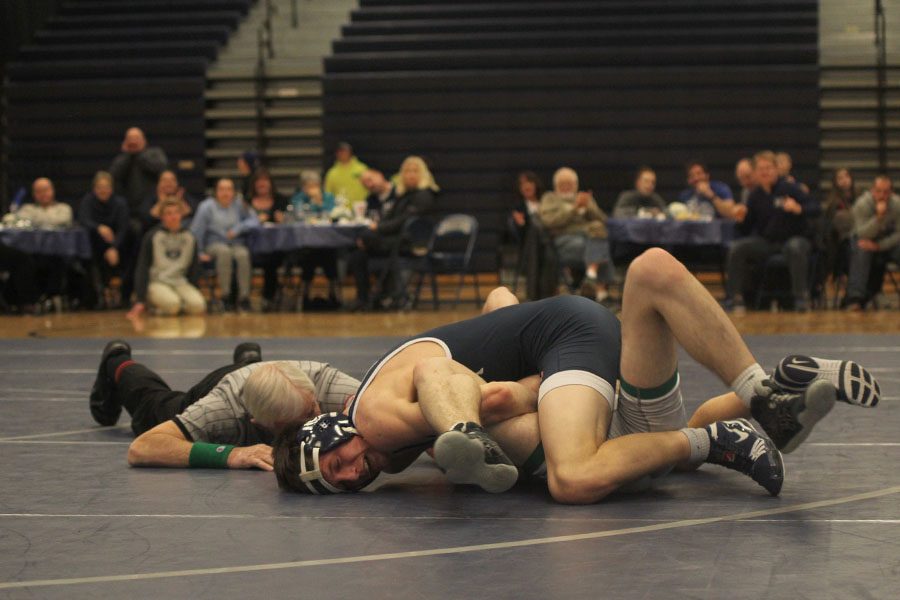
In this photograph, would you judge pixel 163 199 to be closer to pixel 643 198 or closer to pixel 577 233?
pixel 577 233

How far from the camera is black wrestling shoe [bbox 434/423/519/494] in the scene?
2.96 m

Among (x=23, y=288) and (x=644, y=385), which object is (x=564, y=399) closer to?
(x=644, y=385)

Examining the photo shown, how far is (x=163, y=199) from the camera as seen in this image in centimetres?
1147

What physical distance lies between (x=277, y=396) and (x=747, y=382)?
1.26 m

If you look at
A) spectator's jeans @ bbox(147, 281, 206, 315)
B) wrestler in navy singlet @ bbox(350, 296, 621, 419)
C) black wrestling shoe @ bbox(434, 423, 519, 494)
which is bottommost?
spectator's jeans @ bbox(147, 281, 206, 315)

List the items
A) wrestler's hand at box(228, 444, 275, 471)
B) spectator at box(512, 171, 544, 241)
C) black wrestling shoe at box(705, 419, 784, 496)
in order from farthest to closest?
spectator at box(512, 171, 544, 241), wrestler's hand at box(228, 444, 275, 471), black wrestling shoe at box(705, 419, 784, 496)

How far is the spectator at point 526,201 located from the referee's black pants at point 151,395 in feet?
22.5

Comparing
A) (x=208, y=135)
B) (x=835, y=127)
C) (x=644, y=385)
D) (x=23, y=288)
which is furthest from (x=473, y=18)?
(x=644, y=385)

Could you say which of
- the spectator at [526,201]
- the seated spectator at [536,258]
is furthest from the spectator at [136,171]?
the seated spectator at [536,258]

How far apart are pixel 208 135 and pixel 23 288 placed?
154 inches

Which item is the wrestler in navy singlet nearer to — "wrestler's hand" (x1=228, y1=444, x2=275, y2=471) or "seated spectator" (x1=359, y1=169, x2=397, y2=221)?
"wrestler's hand" (x1=228, y1=444, x2=275, y2=471)

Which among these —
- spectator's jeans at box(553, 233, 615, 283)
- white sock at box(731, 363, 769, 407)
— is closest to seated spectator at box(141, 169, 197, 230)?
spectator's jeans at box(553, 233, 615, 283)

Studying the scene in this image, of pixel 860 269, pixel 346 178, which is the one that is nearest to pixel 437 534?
pixel 860 269

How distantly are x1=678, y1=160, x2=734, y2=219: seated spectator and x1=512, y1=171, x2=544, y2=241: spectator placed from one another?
132 centimetres
